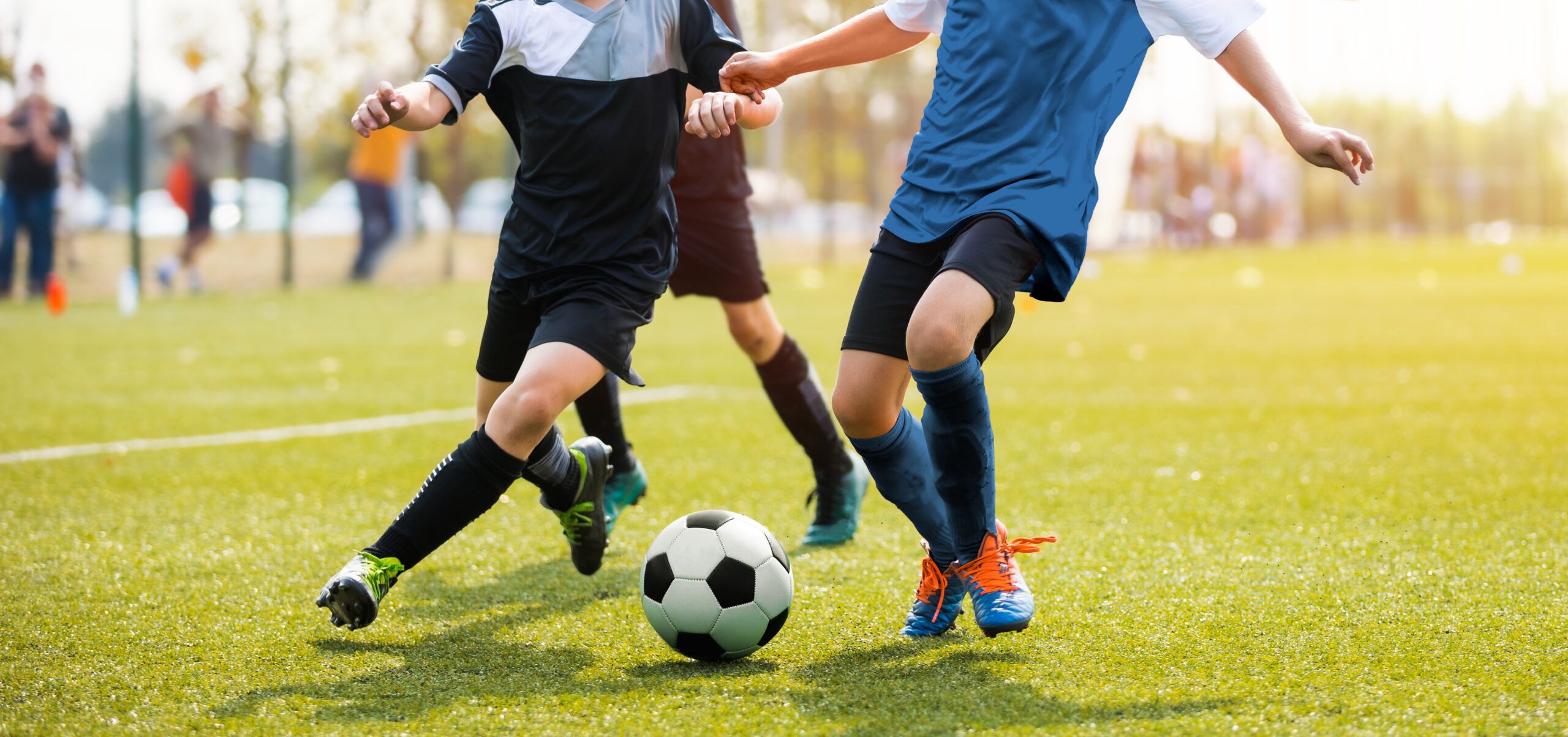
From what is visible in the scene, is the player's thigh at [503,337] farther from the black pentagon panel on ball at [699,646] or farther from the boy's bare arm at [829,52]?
the black pentagon panel on ball at [699,646]

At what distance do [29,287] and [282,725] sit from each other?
1441 cm

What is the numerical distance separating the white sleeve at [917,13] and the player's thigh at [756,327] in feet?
4.10

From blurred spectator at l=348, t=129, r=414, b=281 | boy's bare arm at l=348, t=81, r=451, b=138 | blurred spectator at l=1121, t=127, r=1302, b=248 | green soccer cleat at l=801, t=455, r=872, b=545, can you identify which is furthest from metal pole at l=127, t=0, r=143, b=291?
blurred spectator at l=1121, t=127, r=1302, b=248

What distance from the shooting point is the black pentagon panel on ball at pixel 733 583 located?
3.13 m

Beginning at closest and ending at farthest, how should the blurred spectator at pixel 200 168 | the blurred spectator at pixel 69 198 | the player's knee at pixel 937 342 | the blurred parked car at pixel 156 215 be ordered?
the player's knee at pixel 937 342 < the blurred spectator at pixel 69 198 < the blurred spectator at pixel 200 168 < the blurred parked car at pixel 156 215

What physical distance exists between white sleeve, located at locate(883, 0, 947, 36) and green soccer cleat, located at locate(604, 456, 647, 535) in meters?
1.71

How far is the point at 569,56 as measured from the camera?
11.6ft

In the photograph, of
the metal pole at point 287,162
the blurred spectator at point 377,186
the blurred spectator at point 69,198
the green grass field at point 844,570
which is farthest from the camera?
the metal pole at point 287,162

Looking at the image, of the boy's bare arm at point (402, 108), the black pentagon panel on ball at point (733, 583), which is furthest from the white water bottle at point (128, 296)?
the black pentagon panel on ball at point (733, 583)

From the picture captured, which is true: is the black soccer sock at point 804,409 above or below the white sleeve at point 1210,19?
below

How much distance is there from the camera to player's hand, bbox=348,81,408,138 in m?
3.11

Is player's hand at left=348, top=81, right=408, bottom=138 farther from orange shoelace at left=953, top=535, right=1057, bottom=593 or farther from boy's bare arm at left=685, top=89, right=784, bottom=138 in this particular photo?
orange shoelace at left=953, top=535, right=1057, bottom=593

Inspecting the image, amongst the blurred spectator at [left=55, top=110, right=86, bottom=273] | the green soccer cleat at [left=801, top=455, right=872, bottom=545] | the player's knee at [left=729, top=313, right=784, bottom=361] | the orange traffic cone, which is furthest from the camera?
the blurred spectator at [left=55, top=110, right=86, bottom=273]

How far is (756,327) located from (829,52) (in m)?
1.22
